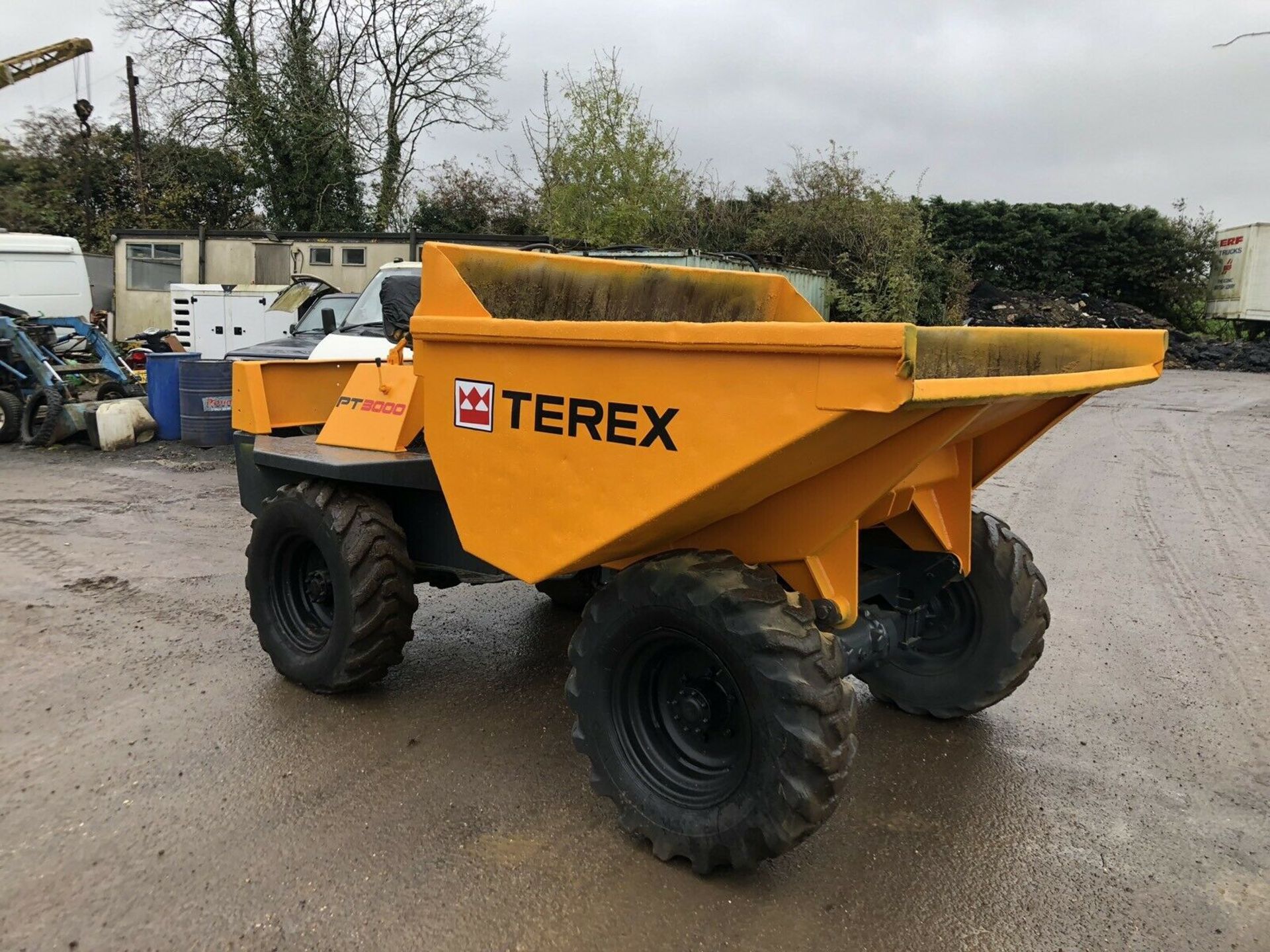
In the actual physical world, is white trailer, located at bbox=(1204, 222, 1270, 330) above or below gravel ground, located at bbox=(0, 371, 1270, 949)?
above

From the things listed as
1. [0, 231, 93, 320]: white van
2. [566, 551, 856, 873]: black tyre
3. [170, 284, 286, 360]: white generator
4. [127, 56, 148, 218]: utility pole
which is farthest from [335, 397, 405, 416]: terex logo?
[127, 56, 148, 218]: utility pole

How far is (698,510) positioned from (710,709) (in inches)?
25.6

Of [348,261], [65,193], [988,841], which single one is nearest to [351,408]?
[988,841]

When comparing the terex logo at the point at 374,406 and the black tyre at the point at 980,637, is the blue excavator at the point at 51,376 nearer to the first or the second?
the terex logo at the point at 374,406

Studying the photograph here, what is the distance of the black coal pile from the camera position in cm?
2219

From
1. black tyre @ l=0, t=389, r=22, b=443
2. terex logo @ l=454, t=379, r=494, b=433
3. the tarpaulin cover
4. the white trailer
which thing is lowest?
black tyre @ l=0, t=389, r=22, b=443

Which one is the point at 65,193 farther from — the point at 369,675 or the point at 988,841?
the point at 988,841

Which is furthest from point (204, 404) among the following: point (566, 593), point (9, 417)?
point (566, 593)

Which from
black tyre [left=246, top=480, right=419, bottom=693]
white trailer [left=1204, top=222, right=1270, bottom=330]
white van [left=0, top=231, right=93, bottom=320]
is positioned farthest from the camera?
white trailer [left=1204, top=222, right=1270, bottom=330]

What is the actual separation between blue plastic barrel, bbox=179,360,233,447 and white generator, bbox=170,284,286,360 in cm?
509

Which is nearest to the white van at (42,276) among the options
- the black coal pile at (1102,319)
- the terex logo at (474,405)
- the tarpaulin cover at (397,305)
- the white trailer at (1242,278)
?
the tarpaulin cover at (397,305)

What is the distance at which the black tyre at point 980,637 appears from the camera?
362cm

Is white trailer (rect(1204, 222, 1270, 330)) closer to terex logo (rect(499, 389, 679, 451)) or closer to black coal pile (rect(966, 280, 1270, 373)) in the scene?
black coal pile (rect(966, 280, 1270, 373))

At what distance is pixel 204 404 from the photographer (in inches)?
416
